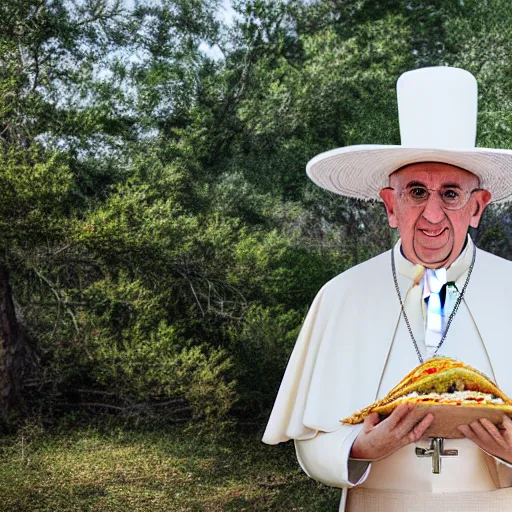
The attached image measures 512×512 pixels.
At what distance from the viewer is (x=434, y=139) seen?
201cm

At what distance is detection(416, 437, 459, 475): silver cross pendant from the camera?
6.15 feet

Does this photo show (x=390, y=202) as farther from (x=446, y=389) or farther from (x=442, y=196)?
(x=446, y=389)

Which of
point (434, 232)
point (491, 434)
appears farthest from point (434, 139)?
point (491, 434)

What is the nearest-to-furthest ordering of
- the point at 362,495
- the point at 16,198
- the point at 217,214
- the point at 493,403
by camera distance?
1. the point at 493,403
2. the point at 362,495
3. the point at 16,198
4. the point at 217,214

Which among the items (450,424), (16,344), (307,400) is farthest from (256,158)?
(450,424)

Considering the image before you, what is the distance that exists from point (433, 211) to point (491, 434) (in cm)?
51

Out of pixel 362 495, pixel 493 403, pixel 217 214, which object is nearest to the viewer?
pixel 493 403

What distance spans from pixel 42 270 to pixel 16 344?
36 cm

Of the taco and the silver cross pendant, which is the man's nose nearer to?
the taco

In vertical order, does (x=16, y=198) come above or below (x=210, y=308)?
above

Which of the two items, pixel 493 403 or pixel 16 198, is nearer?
pixel 493 403

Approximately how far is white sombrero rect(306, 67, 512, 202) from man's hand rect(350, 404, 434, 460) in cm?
60

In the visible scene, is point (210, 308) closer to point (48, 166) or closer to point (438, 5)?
point (48, 166)

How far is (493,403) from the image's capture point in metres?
1.71
